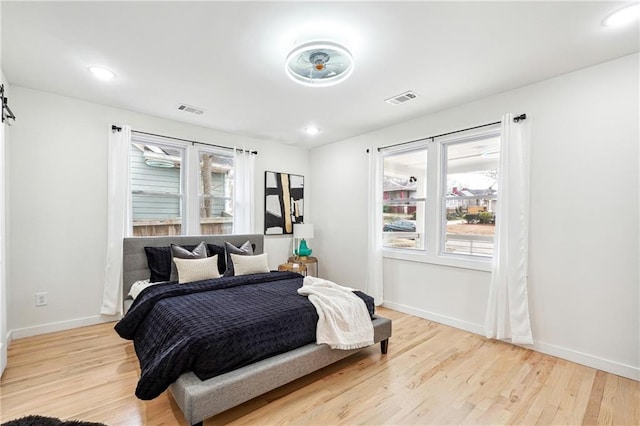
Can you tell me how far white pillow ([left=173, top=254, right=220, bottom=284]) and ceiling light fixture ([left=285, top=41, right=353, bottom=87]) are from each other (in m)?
2.25

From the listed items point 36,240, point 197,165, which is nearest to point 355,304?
point 197,165

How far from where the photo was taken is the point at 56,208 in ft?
10.6

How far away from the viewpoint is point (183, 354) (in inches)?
71.4

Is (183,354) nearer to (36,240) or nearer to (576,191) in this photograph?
(36,240)

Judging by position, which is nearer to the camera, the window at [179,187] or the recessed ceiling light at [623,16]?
the recessed ceiling light at [623,16]

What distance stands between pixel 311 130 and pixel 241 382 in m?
3.46

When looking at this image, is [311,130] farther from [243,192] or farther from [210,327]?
[210,327]

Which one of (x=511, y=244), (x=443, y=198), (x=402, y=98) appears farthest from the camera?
(x=443, y=198)

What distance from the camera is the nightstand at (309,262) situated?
15.9 ft

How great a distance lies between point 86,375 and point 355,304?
7.38ft

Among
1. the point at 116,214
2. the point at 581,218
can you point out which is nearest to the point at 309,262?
the point at 116,214

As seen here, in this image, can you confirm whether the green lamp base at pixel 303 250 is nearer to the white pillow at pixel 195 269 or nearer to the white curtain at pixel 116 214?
the white pillow at pixel 195 269

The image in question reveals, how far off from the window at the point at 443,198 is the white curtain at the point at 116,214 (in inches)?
134

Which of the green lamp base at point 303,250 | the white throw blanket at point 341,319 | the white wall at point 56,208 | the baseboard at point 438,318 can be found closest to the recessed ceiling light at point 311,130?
the green lamp base at point 303,250
